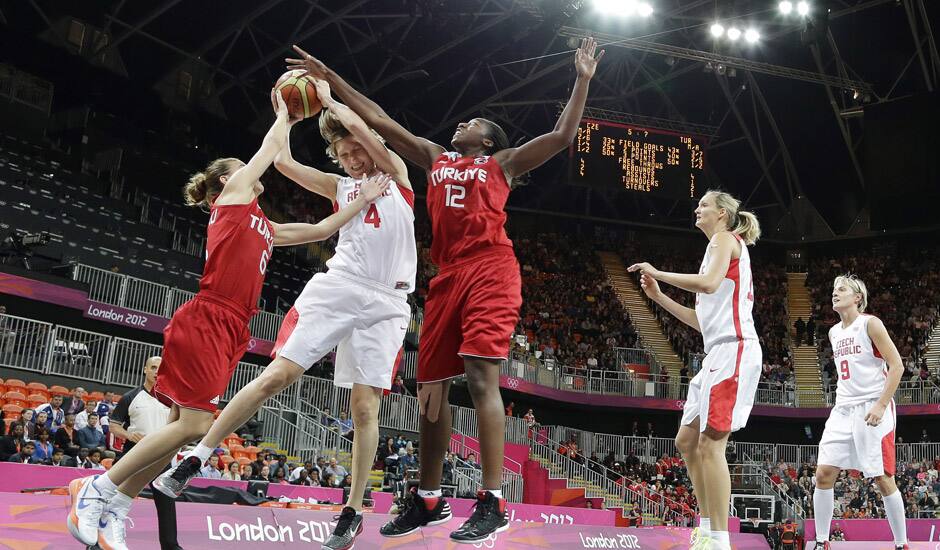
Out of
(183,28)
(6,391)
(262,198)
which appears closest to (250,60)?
(183,28)

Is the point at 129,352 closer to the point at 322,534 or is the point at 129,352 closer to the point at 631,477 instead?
the point at 322,534

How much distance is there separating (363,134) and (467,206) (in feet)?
2.56

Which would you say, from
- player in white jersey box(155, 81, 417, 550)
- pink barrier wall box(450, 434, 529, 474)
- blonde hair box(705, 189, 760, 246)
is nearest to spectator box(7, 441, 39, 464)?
player in white jersey box(155, 81, 417, 550)

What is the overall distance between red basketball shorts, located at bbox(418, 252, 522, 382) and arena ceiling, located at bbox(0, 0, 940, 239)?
58.5 ft

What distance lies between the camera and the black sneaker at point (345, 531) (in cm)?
459

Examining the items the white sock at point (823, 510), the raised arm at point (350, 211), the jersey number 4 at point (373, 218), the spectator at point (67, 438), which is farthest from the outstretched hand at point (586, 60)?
the spectator at point (67, 438)

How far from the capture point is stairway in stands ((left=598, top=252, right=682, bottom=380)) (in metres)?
30.4

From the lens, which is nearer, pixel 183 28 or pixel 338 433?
pixel 338 433

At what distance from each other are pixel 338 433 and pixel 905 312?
2223cm

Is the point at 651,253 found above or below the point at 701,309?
above

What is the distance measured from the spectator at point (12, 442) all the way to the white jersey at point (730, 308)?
8.62m

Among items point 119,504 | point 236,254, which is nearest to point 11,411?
point 119,504

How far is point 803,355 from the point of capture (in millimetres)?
30984

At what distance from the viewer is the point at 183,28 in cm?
2391
